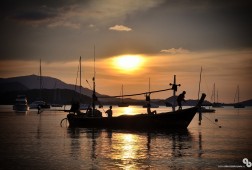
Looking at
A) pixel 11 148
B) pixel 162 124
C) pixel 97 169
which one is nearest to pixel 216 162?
pixel 97 169

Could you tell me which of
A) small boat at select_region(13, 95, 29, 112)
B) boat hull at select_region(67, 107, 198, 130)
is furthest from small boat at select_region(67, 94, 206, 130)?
small boat at select_region(13, 95, 29, 112)

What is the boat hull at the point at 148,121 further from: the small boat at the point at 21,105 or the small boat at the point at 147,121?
the small boat at the point at 21,105

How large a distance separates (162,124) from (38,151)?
66.8 ft

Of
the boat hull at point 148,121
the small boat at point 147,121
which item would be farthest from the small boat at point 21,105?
the boat hull at point 148,121

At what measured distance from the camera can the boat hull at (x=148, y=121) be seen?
39906 millimetres

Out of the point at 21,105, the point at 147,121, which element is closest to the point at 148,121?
the point at 147,121

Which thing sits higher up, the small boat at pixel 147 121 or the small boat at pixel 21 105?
the small boat at pixel 21 105

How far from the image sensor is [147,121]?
39969 millimetres

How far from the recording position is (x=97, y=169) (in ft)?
53.4

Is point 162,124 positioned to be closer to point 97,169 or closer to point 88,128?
point 88,128

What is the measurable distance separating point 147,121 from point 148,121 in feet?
0.40

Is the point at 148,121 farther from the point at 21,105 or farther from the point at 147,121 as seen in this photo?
the point at 21,105

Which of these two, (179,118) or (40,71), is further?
(40,71)

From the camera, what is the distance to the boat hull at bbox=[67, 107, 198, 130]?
131 feet
